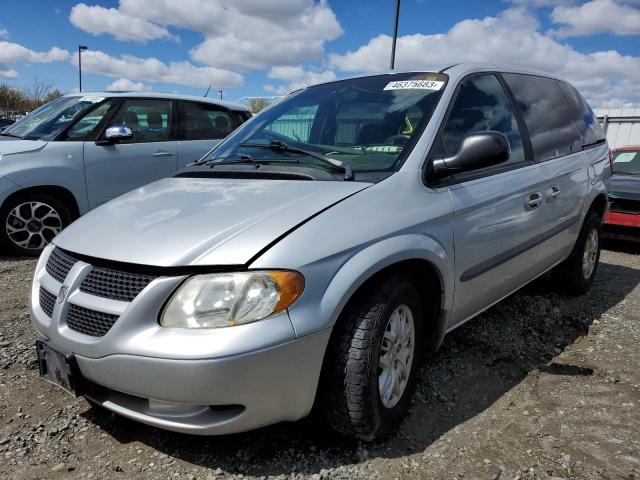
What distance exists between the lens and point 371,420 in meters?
2.14

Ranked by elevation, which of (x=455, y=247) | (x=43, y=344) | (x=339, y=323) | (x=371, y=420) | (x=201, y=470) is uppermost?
(x=455, y=247)

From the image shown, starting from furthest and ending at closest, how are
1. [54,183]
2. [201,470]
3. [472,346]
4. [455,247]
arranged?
[54,183] < [472,346] < [455,247] < [201,470]

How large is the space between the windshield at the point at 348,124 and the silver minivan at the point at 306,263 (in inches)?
0.5

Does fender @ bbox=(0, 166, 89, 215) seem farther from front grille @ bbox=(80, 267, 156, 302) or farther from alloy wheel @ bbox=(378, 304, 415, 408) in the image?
alloy wheel @ bbox=(378, 304, 415, 408)

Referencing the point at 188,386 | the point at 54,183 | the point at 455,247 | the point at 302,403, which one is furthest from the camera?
the point at 54,183

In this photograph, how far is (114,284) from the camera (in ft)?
6.47

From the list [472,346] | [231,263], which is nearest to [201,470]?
[231,263]

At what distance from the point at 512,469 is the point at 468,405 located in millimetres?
536

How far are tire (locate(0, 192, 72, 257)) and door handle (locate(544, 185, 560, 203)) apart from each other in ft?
15.4

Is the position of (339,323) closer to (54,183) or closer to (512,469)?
(512,469)

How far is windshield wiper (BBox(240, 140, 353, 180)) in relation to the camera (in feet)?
8.09

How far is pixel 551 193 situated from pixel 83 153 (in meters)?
4.64

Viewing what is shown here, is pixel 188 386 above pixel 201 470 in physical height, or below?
above

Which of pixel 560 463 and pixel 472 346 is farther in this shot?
pixel 472 346
